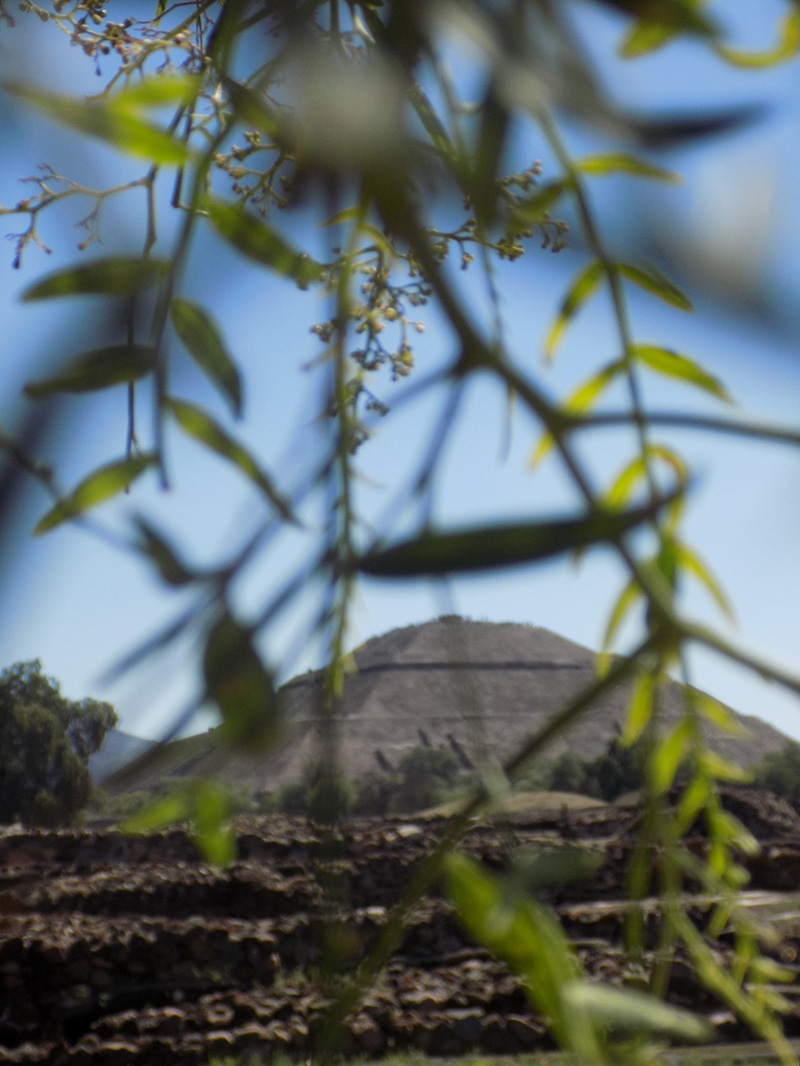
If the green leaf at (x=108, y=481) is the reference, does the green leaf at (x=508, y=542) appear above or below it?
below

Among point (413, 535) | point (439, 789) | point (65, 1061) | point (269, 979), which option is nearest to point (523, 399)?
point (413, 535)

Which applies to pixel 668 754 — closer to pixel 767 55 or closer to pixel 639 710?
pixel 639 710

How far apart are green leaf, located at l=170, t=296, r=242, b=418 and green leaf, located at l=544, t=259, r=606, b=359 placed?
8cm

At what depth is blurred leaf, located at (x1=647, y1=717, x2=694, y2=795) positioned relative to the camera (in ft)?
0.65

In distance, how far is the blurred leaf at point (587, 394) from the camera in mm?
206

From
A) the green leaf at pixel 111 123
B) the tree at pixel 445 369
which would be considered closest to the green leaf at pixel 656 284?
the tree at pixel 445 369

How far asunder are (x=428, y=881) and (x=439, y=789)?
7.76m

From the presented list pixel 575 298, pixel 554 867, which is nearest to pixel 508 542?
pixel 554 867

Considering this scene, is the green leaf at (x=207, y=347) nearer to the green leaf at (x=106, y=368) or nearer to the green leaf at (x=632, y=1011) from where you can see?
the green leaf at (x=106, y=368)

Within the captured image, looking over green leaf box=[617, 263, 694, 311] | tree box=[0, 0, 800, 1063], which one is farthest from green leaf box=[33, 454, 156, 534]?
green leaf box=[617, 263, 694, 311]

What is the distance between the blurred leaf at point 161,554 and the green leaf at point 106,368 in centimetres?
5

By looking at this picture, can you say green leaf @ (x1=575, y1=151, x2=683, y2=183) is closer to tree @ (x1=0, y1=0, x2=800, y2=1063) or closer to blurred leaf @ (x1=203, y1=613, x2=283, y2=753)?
tree @ (x1=0, y1=0, x2=800, y2=1063)

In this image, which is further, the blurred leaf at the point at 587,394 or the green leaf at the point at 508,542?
the blurred leaf at the point at 587,394

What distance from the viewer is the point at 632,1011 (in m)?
0.09
